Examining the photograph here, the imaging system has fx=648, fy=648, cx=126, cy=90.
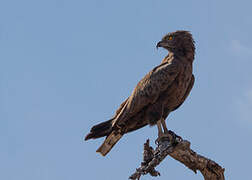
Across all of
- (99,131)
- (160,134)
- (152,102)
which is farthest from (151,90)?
(99,131)

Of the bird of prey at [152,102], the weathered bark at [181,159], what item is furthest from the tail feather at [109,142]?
the weathered bark at [181,159]

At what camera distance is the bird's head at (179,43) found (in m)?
13.3

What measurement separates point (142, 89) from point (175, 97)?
2.25 feet

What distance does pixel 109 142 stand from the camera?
505 inches

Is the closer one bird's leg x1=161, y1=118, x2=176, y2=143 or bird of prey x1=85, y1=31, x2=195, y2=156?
bird's leg x1=161, y1=118, x2=176, y2=143

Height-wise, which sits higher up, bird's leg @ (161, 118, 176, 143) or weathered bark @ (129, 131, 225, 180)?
bird's leg @ (161, 118, 176, 143)

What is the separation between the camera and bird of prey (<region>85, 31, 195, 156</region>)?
12693 millimetres

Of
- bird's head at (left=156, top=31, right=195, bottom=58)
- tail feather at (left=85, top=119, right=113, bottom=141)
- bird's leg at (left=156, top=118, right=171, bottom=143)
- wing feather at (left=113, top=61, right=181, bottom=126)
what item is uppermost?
bird's head at (left=156, top=31, right=195, bottom=58)

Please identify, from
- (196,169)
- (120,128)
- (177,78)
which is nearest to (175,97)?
(177,78)

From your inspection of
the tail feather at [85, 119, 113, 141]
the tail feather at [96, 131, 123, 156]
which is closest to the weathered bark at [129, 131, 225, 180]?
the tail feather at [96, 131, 123, 156]

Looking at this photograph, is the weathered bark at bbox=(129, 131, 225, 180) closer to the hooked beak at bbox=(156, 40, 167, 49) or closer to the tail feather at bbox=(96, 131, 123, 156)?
the tail feather at bbox=(96, 131, 123, 156)

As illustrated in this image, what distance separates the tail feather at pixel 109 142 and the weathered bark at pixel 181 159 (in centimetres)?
175

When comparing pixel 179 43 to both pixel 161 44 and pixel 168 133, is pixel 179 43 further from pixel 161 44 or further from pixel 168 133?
pixel 168 133

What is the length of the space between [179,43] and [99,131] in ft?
8.16
